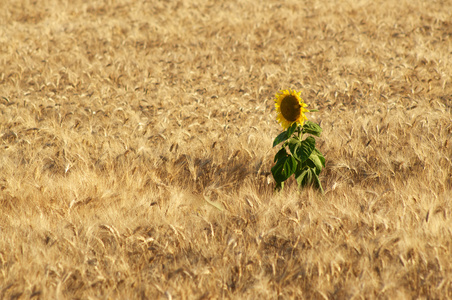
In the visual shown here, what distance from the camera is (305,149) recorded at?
331cm

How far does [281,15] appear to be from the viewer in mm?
11000

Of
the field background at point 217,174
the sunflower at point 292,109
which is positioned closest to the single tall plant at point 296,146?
the sunflower at point 292,109

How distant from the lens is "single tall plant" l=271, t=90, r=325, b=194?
3.30 meters

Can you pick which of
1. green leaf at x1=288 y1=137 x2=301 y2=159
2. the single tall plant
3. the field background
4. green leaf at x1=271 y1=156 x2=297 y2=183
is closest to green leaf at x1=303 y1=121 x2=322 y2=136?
the single tall plant

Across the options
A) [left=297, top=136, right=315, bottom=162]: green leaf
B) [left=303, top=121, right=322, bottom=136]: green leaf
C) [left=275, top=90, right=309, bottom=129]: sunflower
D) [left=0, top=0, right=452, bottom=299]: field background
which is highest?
[left=275, top=90, right=309, bottom=129]: sunflower

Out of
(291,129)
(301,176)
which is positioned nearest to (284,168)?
(301,176)

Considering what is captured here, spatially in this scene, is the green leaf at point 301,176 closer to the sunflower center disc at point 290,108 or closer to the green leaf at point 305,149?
the green leaf at point 305,149

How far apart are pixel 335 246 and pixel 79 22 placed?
386 inches

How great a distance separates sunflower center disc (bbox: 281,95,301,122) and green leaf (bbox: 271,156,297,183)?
326 millimetres

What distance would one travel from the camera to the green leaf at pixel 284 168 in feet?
11.2

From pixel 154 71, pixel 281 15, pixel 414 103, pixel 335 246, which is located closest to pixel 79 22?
pixel 154 71

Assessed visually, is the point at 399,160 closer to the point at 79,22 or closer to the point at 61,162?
the point at 61,162

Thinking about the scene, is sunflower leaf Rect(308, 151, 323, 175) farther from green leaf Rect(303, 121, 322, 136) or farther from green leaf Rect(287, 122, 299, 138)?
green leaf Rect(287, 122, 299, 138)

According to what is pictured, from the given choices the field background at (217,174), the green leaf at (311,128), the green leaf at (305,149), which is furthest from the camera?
the green leaf at (311,128)
